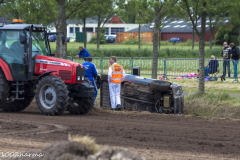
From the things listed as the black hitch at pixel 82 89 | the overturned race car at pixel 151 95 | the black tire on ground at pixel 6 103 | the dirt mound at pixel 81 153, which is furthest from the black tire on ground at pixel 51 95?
the dirt mound at pixel 81 153

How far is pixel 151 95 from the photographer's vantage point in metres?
11.0

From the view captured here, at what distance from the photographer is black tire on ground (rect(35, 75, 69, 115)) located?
918cm

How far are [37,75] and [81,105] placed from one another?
1644 millimetres

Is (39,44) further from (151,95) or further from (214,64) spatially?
(214,64)

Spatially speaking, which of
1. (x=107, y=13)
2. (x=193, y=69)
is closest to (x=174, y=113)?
(x=193, y=69)

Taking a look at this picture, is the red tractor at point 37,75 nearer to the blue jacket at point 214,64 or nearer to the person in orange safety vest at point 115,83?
the person in orange safety vest at point 115,83

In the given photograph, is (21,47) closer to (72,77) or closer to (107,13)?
(72,77)

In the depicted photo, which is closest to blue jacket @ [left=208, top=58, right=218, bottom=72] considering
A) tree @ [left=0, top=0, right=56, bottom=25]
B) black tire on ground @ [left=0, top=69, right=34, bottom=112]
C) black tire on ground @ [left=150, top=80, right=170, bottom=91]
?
black tire on ground @ [left=150, top=80, right=170, bottom=91]

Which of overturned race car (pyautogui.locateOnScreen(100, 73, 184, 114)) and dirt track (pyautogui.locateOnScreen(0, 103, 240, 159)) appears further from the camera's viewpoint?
overturned race car (pyautogui.locateOnScreen(100, 73, 184, 114))

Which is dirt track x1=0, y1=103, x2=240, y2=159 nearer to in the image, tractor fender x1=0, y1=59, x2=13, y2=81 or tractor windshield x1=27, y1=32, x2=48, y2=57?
tractor fender x1=0, y1=59, x2=13, y2=81

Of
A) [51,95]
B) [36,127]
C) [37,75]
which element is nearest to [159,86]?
[51,95]

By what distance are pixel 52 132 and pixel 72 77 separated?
2685 millimetres

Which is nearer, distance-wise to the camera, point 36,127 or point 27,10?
point 36,127

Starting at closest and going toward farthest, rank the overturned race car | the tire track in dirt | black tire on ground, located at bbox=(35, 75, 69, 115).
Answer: the tire track in dirt → black tire on ground, located at bbox=(35, 75, 69, 115) → the overturned race car
